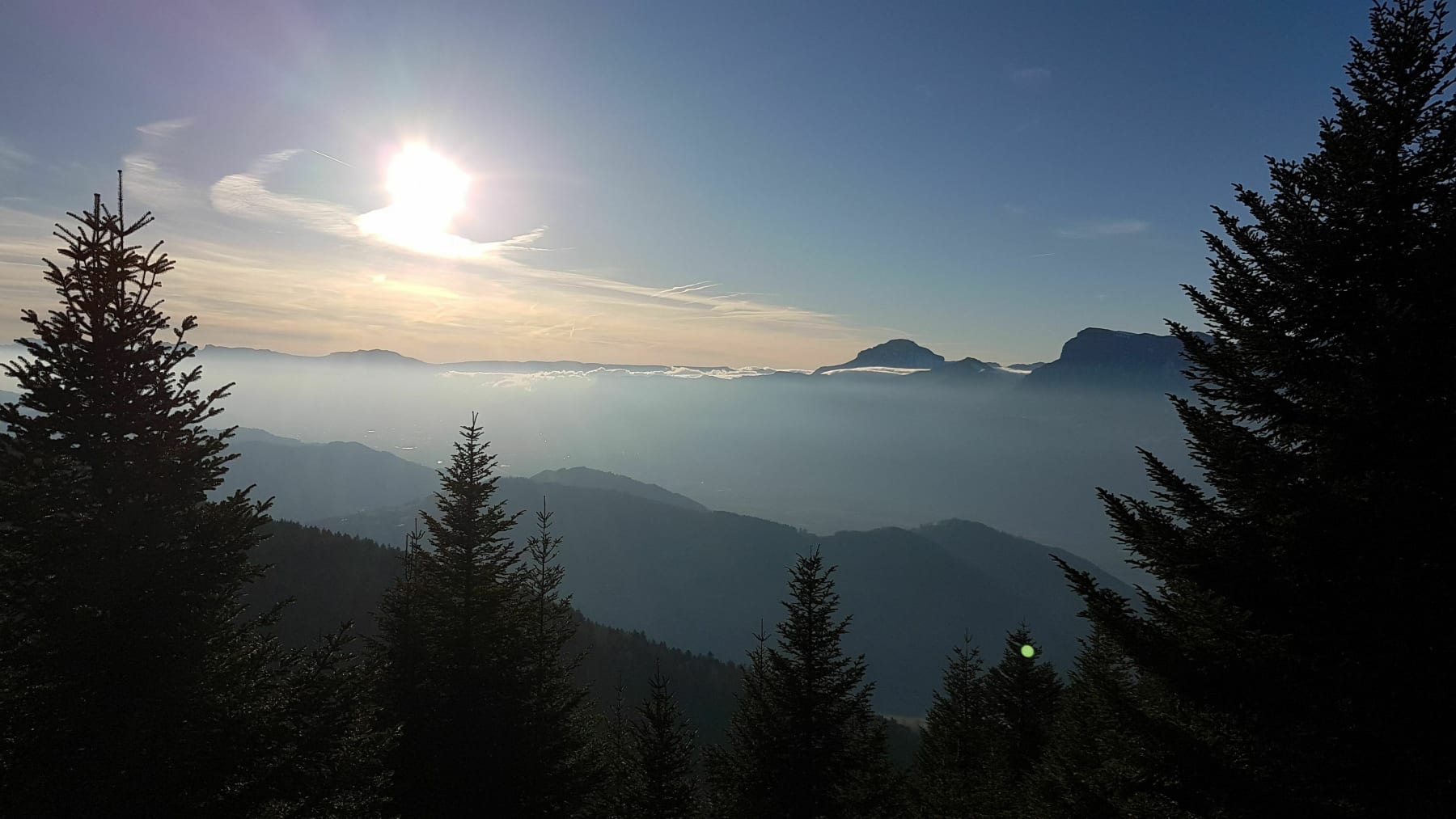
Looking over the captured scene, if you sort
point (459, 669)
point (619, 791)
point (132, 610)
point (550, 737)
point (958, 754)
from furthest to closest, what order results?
point (958, 754), point (619, 791), point (550, 737), point (459, 669), point (132, 610)

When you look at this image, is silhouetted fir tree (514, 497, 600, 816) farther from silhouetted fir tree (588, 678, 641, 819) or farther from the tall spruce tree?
the tall spruce tree

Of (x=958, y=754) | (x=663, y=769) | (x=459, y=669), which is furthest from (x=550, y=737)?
(x=958, y=754)

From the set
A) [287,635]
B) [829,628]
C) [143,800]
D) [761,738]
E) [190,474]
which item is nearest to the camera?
[143,800]

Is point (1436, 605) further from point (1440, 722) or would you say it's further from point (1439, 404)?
point (1439, 404)

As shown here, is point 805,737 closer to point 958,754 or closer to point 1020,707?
point 958,754

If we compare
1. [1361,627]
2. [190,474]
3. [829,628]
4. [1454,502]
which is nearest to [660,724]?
[829,628]

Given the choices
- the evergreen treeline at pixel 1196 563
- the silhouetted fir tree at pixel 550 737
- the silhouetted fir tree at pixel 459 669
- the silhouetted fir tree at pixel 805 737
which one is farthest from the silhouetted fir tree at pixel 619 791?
the evergreen treeline at pixel 1196 563
